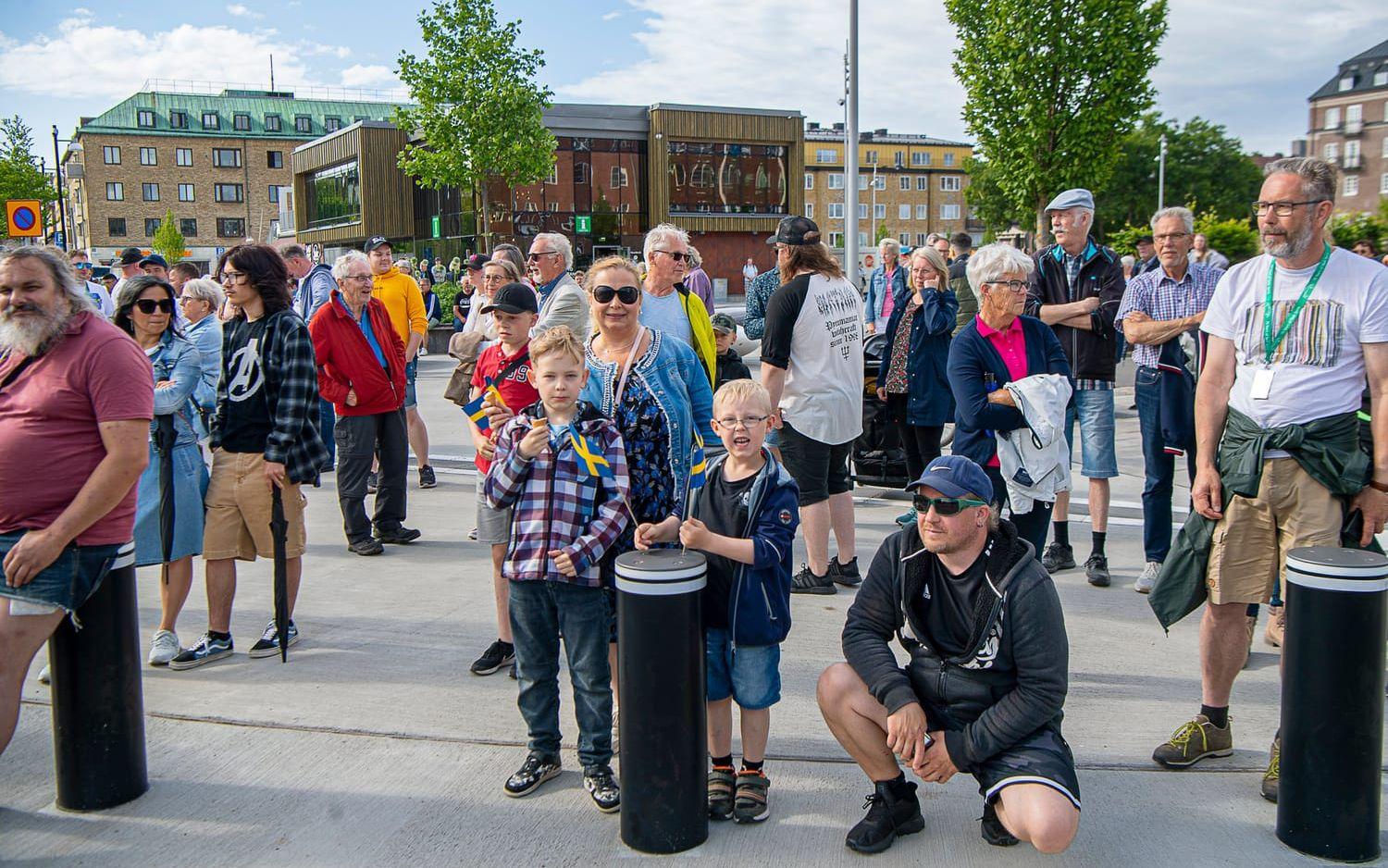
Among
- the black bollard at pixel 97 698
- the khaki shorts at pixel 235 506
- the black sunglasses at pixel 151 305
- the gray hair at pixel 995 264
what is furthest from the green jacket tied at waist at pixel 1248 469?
the black sunglasses at pixel 151 305

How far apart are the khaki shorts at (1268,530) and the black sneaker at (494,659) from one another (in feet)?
10.0

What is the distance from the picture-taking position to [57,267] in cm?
377

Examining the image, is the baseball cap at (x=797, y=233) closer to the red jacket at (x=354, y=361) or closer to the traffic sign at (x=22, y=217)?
the red jacket at (x=354, y=361)

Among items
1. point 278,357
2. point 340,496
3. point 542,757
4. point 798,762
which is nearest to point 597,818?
point 542,757

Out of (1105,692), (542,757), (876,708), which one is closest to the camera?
(876,708)

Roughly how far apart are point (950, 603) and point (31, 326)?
10.6ft

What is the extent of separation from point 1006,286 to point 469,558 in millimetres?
3989

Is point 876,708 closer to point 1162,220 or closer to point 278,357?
point 278,357

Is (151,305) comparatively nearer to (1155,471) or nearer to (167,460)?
(167,460)

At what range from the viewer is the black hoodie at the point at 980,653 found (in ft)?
10.6

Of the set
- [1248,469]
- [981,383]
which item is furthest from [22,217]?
[1248,469]

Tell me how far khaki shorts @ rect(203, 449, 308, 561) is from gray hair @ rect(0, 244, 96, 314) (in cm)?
151

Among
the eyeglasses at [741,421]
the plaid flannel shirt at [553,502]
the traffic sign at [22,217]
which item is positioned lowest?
Result: the plaid flannel shirt at [553,502]

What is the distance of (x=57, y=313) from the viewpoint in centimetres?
367
